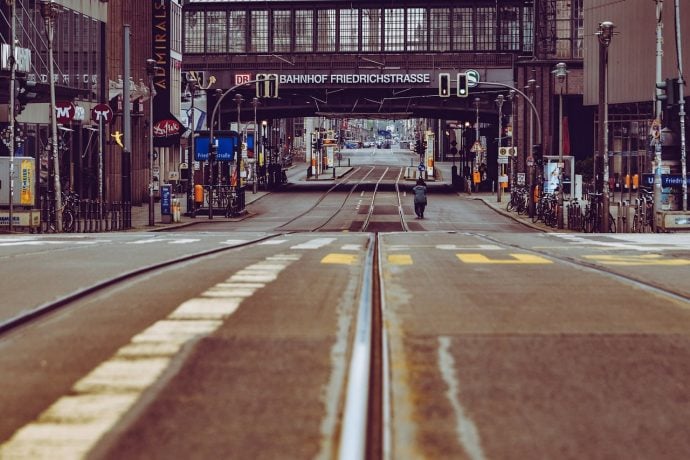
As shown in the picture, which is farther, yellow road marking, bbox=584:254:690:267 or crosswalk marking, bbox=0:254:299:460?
yellow road marking, bbox=584:254:690:267

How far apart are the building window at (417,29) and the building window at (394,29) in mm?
590

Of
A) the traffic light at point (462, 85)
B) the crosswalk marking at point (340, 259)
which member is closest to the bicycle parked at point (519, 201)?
the traffic light at point (462, 85)

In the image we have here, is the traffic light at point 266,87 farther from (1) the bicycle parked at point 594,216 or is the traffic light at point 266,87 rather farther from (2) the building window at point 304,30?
(2) the building window at point 304,30

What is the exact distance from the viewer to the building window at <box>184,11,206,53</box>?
105500 mm

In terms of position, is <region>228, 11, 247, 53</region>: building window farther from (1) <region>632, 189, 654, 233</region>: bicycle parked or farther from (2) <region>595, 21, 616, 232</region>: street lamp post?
(1) <region>632, 189, 654, 233</region>: bicycle parked

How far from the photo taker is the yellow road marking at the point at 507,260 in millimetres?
18569

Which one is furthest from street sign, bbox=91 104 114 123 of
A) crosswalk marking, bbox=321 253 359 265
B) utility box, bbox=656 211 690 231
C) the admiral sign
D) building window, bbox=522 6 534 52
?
building window, bbox=522 6 534 52

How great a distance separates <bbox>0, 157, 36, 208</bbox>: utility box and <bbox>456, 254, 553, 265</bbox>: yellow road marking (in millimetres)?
24318

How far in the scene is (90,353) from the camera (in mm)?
8883

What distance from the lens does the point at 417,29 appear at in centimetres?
10369

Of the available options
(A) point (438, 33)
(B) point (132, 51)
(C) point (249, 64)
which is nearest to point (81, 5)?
Answer: (B) point (132, 51)

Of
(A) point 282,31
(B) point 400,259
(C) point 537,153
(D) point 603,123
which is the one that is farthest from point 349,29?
(B) point 400,259

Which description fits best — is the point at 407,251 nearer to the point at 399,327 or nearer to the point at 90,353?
the point at 399,327

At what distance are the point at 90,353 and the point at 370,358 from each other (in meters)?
2.06
